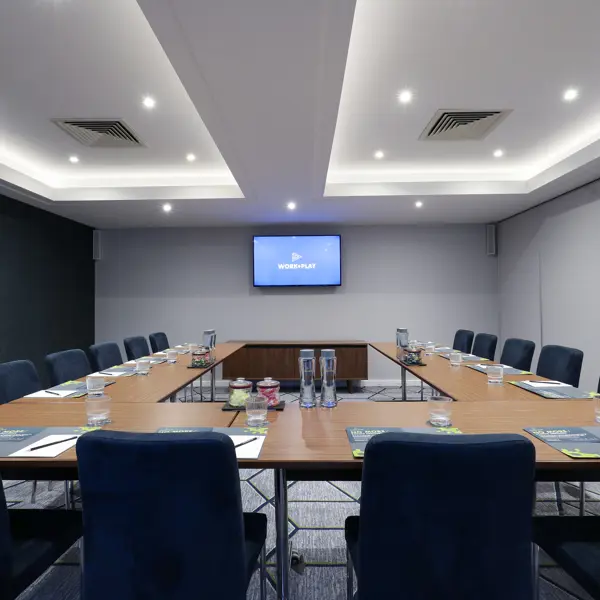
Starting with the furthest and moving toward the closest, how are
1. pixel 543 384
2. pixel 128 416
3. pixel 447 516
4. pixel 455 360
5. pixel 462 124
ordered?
pixel 462 124 → pixel 455 360 → pixel 543 384 → pixel 128 416 → pixel 447 516

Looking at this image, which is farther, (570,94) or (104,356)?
(104,356)

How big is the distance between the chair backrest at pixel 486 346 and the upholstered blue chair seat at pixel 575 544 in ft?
9.60

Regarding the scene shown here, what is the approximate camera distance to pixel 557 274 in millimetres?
5305

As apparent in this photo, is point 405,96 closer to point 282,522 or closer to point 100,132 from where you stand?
point 100,132

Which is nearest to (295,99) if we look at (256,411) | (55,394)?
(256,411)

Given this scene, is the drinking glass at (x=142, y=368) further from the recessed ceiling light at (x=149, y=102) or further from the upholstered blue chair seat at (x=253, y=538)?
the recessed ceiling light at (x=149, y=102)

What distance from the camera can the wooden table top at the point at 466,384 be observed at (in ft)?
7.48

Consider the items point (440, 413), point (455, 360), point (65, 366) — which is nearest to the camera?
point (440, 413)

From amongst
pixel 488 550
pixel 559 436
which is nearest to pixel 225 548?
pixel 488 550

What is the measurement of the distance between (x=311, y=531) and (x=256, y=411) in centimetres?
112

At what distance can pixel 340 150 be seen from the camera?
4516mm

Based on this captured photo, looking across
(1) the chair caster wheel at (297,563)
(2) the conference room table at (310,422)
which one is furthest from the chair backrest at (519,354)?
(1) the chair caster wheel at (297,563)

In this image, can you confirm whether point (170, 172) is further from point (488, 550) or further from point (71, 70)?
point (488, 550)

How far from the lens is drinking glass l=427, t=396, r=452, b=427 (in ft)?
5.68
